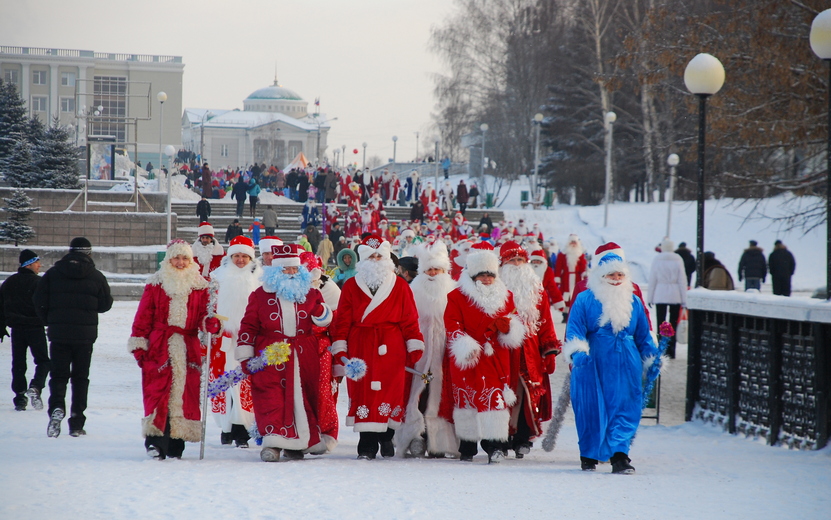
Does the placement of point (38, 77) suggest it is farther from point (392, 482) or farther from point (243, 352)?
point (392, 482)

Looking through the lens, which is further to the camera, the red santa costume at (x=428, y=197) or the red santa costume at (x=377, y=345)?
the red santa costume at (x=428, y=197)

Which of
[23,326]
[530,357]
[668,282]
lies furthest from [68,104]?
[530,357]

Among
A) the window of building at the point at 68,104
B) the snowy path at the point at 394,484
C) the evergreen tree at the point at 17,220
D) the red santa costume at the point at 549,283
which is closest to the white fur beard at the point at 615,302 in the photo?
the snowy path at the point at 394,484

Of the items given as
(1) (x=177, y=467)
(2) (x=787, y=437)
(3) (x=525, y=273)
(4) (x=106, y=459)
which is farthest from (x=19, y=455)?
(2) (x=787, y=437)

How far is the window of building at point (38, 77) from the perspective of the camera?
45766 mm

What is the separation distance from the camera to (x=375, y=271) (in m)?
7.50

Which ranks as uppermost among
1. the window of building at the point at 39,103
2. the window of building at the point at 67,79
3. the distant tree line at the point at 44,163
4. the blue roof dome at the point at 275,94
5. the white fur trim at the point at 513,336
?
the blue roof dome at the point at 275,94

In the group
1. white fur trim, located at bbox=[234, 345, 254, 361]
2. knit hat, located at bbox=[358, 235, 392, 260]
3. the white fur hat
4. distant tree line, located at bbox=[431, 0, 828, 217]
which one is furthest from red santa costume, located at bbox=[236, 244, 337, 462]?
distant tree line, located at bbox=[431, 0, 828, 217]

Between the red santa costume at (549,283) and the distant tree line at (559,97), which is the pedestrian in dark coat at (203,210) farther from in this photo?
the red santa costume at (549,283)

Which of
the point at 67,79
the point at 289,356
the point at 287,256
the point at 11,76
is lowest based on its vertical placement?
the point at 289,356

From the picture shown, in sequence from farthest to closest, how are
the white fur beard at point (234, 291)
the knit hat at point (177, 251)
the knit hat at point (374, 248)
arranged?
the white fur beard at point (234, 291), the knit hat at point (374, 248), the knit hat at point (177, 251)

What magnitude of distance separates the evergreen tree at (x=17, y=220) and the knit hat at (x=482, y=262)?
20460 mm

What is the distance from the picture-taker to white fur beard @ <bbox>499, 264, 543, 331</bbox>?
7.79m

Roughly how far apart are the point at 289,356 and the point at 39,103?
5196 centimetres
